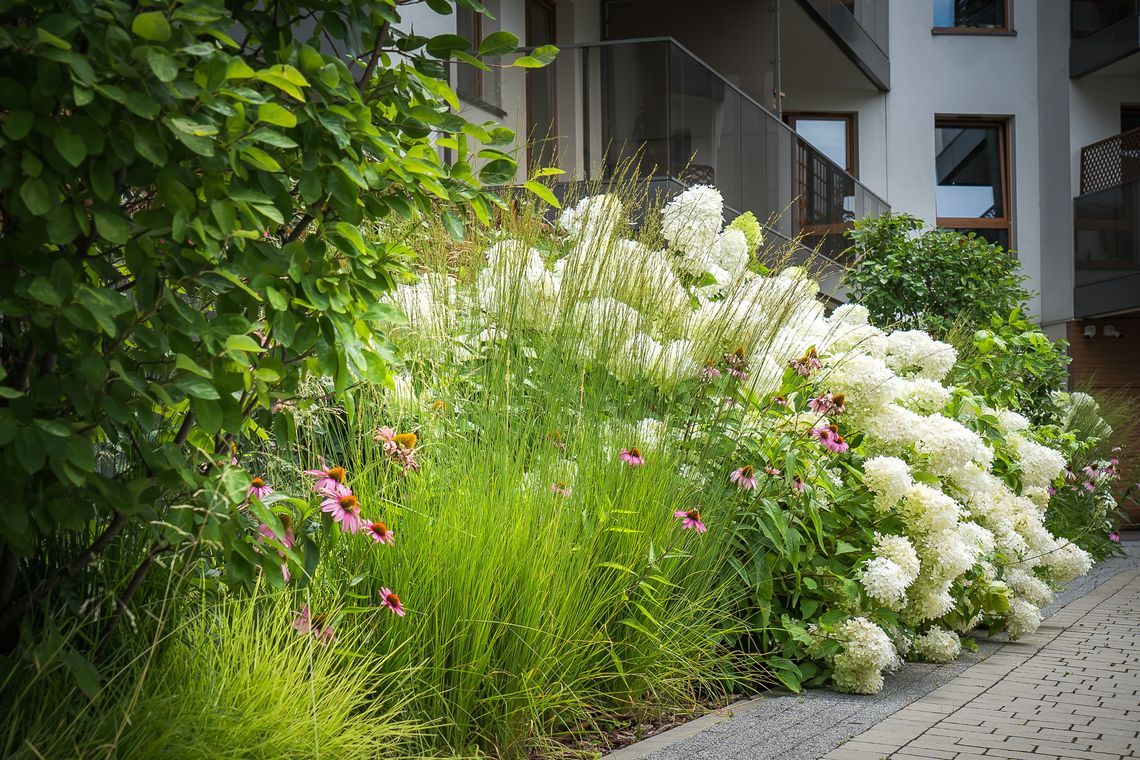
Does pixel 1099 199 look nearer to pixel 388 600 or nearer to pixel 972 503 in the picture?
pixel 972 503

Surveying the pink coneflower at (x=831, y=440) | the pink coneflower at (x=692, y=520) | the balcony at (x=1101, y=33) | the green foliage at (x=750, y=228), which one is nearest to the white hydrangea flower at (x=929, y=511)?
the pink coneflower at (x=831, y=440)

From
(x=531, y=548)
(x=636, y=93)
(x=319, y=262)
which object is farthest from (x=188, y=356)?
(x=636, y=93)

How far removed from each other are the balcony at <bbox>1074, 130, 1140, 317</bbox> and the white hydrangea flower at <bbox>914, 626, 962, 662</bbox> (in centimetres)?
1284

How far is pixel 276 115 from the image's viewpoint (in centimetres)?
193

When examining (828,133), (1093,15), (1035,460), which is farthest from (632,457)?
(1093,15)

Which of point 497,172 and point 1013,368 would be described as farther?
point 1013,368

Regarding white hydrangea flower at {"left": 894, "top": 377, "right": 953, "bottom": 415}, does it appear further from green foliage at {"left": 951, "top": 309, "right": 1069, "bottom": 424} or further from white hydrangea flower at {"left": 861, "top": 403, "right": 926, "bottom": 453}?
green foliage at {"left": 951, "top": 309, "right": 1069, "bottom": 424}

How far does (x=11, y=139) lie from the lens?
1.96 metres

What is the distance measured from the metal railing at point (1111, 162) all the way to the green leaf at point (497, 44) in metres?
15.9

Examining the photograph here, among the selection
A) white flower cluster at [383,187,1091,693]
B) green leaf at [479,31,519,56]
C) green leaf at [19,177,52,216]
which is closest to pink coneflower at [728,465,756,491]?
white flower cluster at [383,187,1091,693]

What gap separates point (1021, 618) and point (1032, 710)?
5.61 feet

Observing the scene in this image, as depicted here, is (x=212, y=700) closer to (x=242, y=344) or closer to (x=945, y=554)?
(x=242, y=344)

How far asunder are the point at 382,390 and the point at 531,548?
0.86 metres

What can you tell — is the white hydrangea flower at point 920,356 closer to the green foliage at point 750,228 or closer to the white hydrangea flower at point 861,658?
the green foliage at point 750,228
